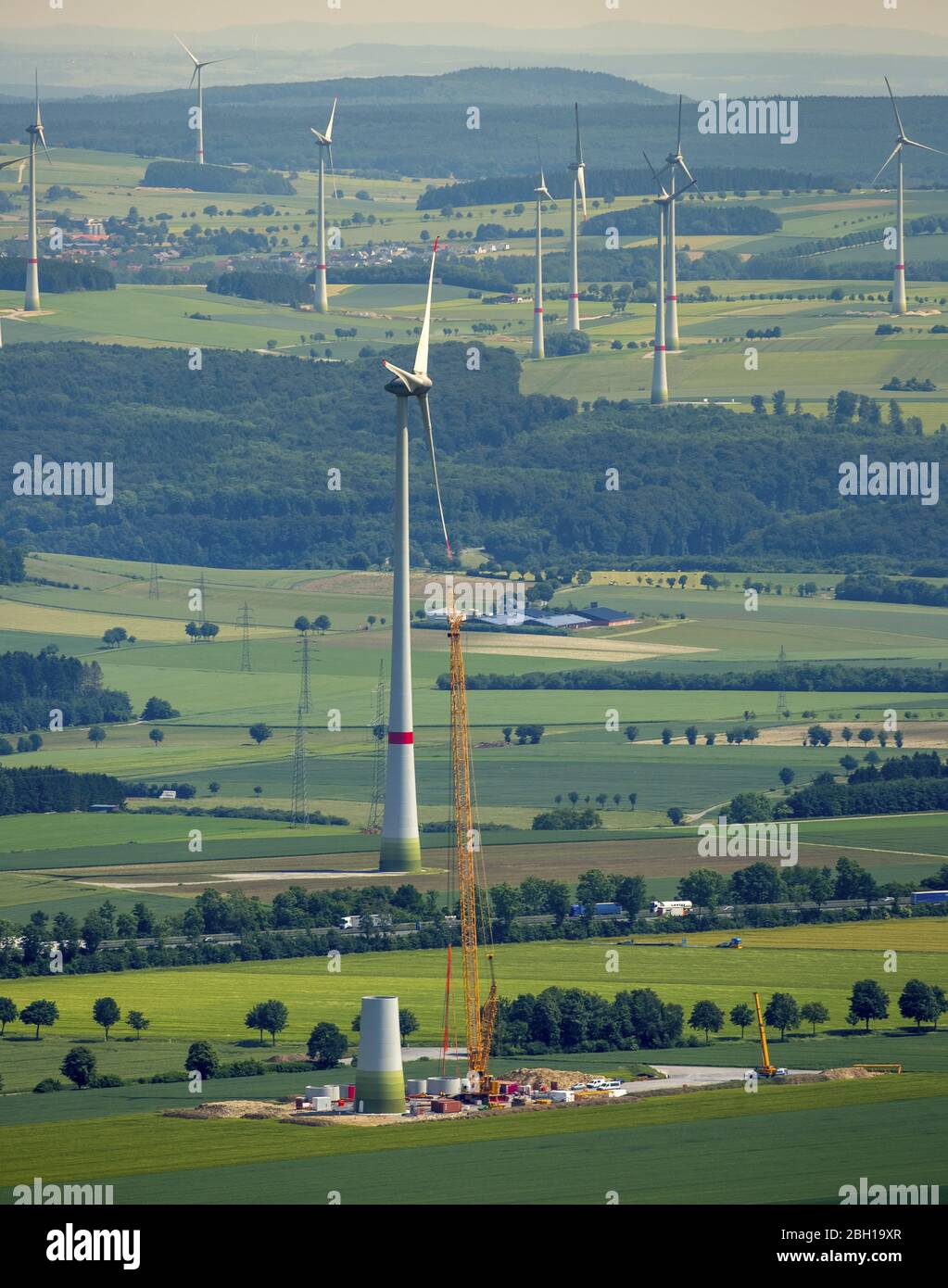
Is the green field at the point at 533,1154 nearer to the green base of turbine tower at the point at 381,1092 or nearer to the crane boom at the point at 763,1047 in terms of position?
the green base of turbine tower at the point at 381,1092

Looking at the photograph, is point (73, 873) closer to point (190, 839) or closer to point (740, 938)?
point (190, 839)

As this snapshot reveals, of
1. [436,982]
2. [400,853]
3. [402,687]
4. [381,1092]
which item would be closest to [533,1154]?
[381,1092]

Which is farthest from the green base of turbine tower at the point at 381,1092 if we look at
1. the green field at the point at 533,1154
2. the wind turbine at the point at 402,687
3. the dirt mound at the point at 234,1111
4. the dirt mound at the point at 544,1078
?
the wind turbine at the point at 402,687

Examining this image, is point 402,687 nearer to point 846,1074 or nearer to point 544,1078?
point 544,1078

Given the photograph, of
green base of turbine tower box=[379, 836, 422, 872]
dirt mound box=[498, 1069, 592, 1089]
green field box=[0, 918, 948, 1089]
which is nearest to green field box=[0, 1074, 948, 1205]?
dirt mound box=[498, 1069, 592, 1089]

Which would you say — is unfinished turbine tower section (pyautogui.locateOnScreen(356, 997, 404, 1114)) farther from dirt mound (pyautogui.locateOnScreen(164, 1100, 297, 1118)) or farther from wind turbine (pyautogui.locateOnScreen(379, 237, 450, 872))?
wind turbine (pyautogui.locateOnScreen(379, 237, 450, 872))
